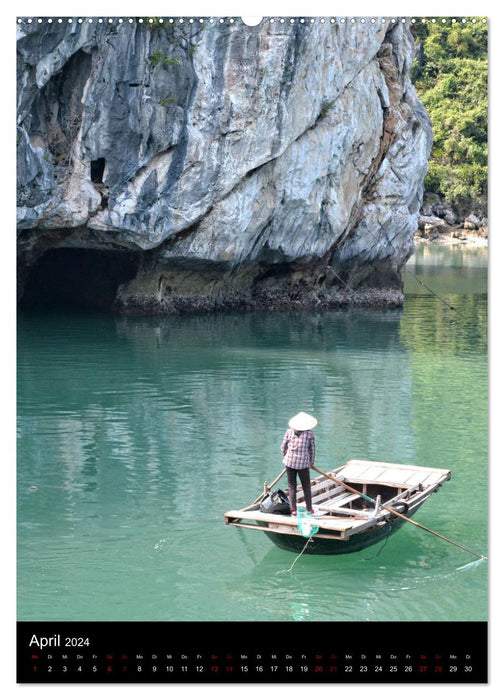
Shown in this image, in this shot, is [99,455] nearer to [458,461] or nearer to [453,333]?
[458,461]

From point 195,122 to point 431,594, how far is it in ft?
65.2

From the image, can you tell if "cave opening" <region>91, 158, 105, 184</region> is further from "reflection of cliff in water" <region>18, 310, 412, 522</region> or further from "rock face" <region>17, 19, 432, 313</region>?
"reflection of cliff in water" <region>18, 310, 412, 522</region>

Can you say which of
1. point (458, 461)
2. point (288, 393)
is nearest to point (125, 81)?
point (288, 393)

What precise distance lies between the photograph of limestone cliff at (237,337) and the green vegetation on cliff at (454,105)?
2725mm

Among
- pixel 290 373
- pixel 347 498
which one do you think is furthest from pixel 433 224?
pixel 347 498

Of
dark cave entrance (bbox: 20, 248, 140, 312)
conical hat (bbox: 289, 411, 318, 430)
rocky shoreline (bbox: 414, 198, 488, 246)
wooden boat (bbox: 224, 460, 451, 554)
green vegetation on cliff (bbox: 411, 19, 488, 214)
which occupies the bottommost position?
wooden boat (bbox: 224, 460, 451, 554)

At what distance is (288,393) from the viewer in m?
20.8

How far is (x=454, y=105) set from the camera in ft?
183

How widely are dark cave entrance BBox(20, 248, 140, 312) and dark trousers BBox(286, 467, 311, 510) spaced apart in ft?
70.4

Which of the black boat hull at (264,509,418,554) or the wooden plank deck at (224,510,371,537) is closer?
the wooden plank deck at (224,510,371,537)

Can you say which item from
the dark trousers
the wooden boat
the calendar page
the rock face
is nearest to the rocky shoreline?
the calendar page

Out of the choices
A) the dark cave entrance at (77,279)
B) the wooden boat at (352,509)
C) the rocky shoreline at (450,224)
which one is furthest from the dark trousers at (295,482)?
the rocky shoreline at (450,224)

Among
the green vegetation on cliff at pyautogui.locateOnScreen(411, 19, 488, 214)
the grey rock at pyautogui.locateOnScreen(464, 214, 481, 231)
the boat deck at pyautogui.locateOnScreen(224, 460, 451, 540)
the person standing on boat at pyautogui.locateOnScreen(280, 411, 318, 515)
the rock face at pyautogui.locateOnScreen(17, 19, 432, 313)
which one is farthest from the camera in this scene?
the grey rock at pyautogui.locateOnScreen(464, 214, 481, 231)

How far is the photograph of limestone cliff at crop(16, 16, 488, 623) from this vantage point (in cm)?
1036
